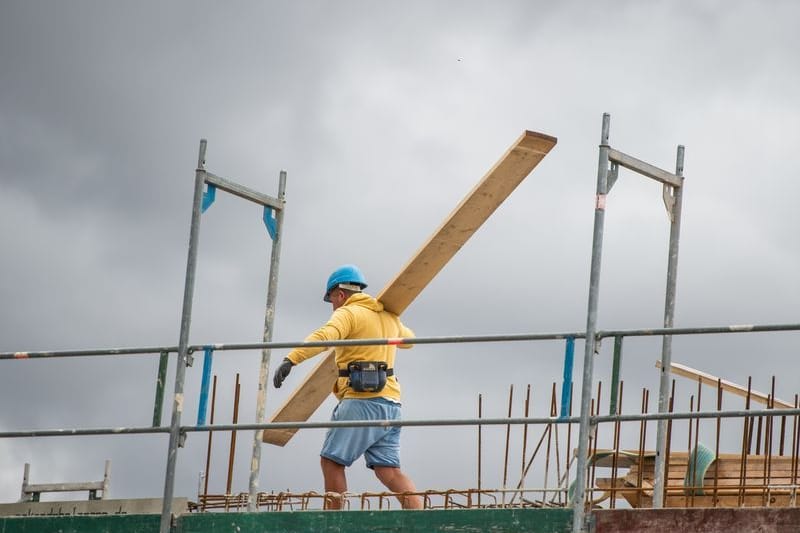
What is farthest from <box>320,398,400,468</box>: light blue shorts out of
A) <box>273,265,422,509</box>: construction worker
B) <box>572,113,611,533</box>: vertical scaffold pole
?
<box>572,113,611,533</box>: vertical scaffold pole

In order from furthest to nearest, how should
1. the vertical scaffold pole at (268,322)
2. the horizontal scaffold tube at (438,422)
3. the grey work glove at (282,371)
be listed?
the vertical scaffold pole at (268,322) < the grey work glove at (282,371) < the horizontal scaffold tube at (438,422)

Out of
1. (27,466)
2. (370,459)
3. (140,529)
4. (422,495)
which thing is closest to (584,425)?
(422,495)

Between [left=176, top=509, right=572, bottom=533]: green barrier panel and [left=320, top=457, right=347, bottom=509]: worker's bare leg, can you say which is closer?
[left=176, top=509, right=572, bottom=533]: green barrier panel

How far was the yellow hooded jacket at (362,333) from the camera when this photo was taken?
13094mm

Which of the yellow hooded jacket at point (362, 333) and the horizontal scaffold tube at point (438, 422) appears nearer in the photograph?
the horizontal scaffold tube at point (438, 422)

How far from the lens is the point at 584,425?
10.8 metres

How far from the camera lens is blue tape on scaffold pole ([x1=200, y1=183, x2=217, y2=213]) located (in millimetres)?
12609

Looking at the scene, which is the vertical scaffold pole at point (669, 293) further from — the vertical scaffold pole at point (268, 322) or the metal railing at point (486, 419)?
the vertical scaffold pole at point (268, 322)

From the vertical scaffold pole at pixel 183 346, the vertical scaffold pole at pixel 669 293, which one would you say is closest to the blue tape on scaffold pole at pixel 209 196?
the vertical scaffold pole at pixel 183 346

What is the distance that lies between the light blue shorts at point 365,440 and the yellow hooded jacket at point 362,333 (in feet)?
0.35

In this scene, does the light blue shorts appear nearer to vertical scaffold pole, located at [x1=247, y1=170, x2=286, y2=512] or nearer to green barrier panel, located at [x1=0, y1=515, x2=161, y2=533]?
vertical scaffold pole, located at [x1=247, y1=170, x2=286, y2=512]

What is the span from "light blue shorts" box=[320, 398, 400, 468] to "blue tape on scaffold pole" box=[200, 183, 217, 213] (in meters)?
2.04

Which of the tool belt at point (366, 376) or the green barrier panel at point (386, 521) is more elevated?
the tool belt at point (366, 376)

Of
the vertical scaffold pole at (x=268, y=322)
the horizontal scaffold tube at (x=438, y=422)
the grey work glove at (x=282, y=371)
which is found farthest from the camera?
the vertical scaffold pole at (x=268, y=322)
